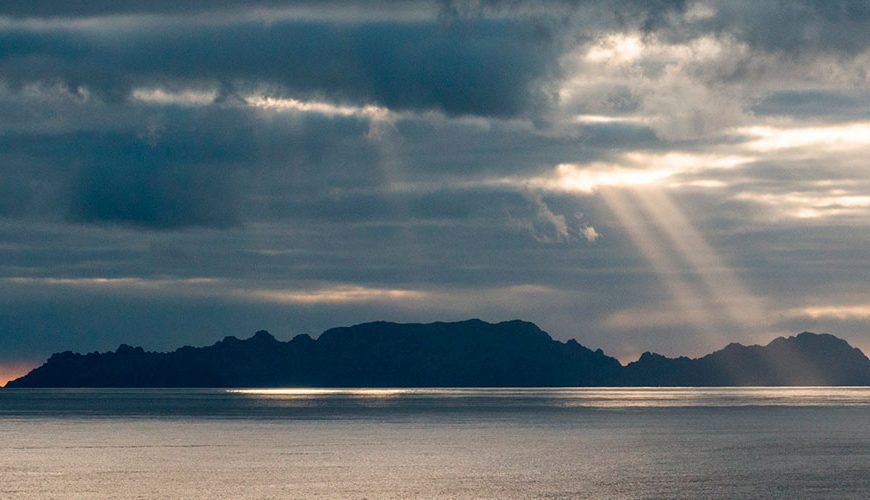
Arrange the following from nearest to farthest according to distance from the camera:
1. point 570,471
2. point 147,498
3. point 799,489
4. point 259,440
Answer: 1. point 147,498
2. point 799,489
3. point 570,471
4. point 259,440

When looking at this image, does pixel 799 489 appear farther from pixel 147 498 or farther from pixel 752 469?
pixel 147 498

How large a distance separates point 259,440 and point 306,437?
10.5m

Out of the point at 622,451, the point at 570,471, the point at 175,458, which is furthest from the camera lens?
the point at 622,451

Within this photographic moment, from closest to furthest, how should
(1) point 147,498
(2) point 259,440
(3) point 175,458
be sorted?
(1) point 147,498 < (3) point 175,458 < (2) point 259,440

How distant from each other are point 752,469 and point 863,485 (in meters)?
20.0

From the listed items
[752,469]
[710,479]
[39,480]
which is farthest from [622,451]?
[39,480]

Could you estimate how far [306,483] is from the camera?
113 m

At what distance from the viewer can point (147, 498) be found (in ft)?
334

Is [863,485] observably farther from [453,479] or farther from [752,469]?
[453,479]

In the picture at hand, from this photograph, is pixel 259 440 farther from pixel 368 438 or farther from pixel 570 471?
pixel 570 471

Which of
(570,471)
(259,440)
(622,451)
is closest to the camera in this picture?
(570,471)

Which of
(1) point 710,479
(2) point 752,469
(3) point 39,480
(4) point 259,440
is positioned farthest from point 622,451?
(3) point 39,480

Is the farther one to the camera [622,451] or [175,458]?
[622,451]

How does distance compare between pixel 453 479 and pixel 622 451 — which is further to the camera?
pixel 622 451
